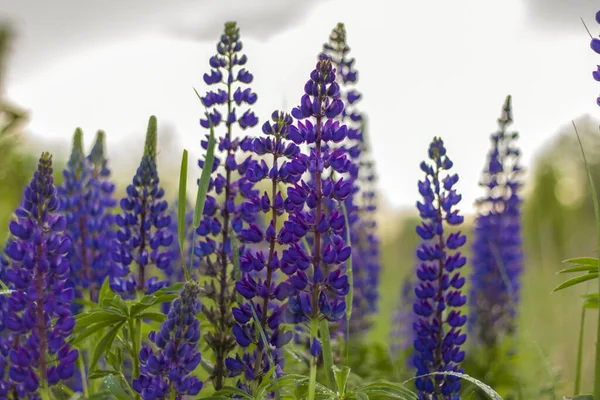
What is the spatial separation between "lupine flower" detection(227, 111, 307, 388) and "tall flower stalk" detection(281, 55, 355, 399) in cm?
6

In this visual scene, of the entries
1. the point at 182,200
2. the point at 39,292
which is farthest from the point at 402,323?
the point at 39,292

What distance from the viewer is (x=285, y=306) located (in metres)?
2.49

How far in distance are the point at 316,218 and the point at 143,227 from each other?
0.95m

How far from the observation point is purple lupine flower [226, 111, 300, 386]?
2383 millimetres

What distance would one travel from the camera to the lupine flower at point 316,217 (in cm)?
231

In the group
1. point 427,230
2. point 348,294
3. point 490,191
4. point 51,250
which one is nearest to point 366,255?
point 490,191

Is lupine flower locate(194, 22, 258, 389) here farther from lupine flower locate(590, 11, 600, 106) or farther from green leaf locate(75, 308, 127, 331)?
lupine flower locate(590, 11, 600, 106)

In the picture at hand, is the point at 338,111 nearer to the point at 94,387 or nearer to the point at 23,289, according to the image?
the point at 23,289

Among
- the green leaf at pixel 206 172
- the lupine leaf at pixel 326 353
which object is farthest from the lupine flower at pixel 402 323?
the green leaf at pixel 206 172

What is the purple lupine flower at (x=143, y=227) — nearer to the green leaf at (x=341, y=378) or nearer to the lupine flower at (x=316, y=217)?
the lupine flower at (x=316, y=217)

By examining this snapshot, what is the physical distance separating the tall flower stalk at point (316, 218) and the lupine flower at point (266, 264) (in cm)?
6

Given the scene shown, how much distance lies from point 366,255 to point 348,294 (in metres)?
3.15

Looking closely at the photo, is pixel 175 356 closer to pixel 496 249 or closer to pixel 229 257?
pixel 229 257

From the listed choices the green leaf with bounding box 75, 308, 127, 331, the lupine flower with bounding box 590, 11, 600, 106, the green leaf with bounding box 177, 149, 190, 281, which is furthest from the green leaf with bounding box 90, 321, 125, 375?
the lupine flower with bounding box 590, 11, 600, 106
